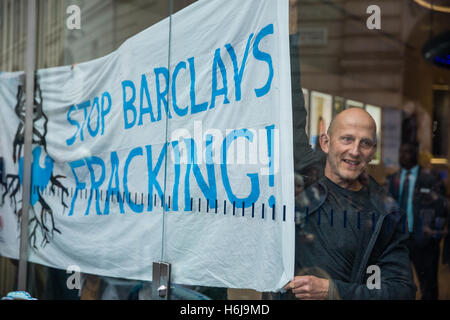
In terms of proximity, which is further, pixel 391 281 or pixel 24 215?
pixel 24 215

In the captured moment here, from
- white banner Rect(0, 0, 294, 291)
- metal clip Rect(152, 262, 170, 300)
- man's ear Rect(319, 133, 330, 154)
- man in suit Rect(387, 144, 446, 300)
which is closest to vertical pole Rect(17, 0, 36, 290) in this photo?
white banner Rect(0, 0, 294, 291)

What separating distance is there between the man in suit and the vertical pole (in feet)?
9.51

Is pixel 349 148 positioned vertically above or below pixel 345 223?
above

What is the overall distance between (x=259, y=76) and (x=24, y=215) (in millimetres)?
2380

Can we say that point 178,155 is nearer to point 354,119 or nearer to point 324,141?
point 324,141

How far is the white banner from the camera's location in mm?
2746

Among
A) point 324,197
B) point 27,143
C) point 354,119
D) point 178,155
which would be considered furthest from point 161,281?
point 27,143

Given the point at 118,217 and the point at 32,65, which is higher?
the point at 32,65

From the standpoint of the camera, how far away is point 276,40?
2707 millimetres

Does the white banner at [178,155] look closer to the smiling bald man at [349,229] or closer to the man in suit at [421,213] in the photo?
the smiling bald man at [349,229]

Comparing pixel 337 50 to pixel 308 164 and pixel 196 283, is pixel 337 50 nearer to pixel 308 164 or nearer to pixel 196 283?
pixel 308 164

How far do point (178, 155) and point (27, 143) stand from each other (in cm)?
163

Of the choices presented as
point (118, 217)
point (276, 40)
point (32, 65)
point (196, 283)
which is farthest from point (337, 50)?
point (32, 65)

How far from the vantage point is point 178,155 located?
10.2 feet
